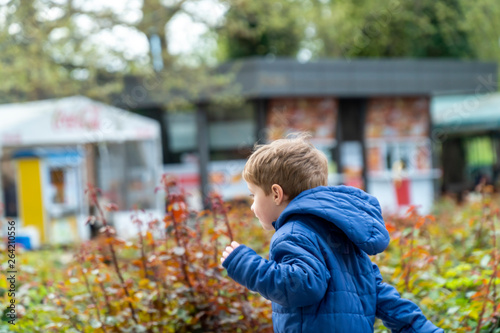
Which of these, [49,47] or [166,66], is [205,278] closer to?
[49,47]

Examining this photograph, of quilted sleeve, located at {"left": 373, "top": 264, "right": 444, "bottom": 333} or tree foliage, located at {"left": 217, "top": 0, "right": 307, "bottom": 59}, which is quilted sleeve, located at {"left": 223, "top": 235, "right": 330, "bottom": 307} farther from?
tree foliage, located at {"left": 217, "top": 0, "right": 307, "bottom": 59}

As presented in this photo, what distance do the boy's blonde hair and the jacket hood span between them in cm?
5

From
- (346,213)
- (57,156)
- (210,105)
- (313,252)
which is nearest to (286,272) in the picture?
(313,252)

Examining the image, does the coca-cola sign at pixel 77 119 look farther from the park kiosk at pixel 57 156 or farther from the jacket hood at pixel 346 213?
the jacket hood at pixel 346 213

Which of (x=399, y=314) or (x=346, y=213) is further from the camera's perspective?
(x=399, y=314)

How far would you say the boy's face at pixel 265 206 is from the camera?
6.40 feet

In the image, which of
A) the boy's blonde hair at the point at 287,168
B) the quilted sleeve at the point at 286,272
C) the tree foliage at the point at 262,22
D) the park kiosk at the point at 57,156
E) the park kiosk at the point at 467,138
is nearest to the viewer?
the quilted sleeve at the point at 286,272

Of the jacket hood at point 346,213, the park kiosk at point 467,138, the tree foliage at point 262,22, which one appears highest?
the tree foliage at point 262,22

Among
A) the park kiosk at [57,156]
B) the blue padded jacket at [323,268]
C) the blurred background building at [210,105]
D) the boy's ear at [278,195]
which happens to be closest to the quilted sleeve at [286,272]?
the blue padded jacket at [323,268]

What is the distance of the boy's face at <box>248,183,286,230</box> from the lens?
1949 mm

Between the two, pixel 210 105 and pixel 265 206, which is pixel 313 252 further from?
pixel 210 105

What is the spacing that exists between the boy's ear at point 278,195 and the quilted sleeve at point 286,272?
6.7 inches

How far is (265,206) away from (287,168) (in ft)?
0.54

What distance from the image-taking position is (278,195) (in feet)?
6.29
